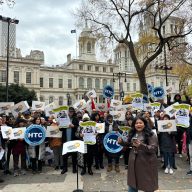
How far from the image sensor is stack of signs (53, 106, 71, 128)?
825 centimetres

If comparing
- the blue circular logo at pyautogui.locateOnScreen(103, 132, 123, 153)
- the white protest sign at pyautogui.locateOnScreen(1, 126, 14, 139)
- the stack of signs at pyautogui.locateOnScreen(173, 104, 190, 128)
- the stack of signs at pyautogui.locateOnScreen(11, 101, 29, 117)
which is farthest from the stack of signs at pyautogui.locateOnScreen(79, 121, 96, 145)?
the stack of signs at pyautogui.locateOnScreen(11, 101, 29, 117)

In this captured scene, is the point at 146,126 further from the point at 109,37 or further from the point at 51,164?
the point at 109,37

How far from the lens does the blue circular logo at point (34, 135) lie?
7.94 m

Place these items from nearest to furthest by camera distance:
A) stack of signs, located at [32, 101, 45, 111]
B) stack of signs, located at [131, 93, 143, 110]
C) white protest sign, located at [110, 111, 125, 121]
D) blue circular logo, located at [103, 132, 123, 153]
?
1. blue circular logo, located at [103, 132, 123, 153]
2. white protest sign, located at [110, 111, 125, 121]
3. stack of signs, located at [131, 93, 143, 110]
4. stack of signs, located at [32, 101, 45, 111]

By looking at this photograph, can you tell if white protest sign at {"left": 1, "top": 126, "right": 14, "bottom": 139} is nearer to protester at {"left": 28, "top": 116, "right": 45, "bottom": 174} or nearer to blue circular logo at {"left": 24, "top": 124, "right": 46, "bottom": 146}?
blue circular logo at {"left": 24, "top": 124, "right": 46, "bottom": 146}

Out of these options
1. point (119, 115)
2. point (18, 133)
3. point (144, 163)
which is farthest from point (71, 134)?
point (144, 163)

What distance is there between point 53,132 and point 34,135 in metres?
0.69

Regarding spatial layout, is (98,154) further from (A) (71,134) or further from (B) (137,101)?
(B) (137,101)

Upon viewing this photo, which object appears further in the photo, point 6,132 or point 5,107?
point 5,107

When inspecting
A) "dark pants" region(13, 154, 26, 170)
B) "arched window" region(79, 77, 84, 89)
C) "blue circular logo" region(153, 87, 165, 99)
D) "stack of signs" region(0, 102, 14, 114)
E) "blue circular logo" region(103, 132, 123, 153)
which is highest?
"arched window" region(79, 77, 84, 89)

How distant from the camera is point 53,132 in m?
8.54

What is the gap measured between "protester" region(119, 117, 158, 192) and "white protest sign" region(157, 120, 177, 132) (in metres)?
3.85

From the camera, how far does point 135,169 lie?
439 centimetres

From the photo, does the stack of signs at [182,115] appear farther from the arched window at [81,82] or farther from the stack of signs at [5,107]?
the arched window at [81,82]
